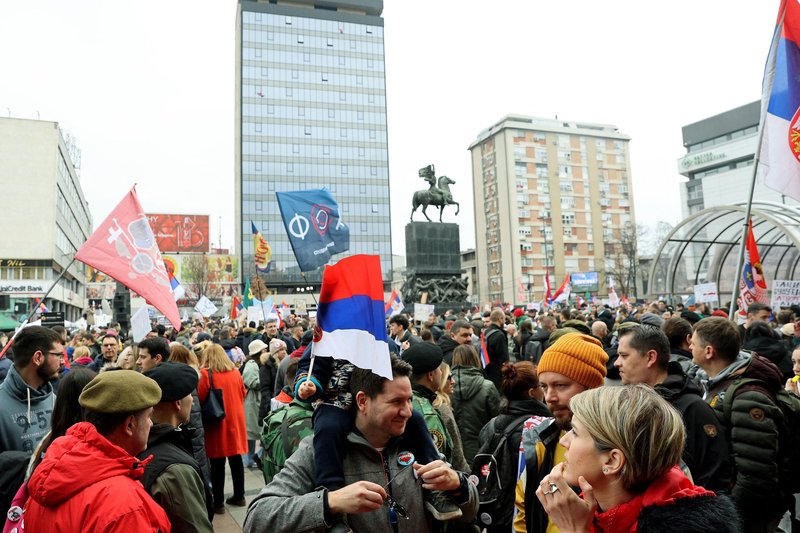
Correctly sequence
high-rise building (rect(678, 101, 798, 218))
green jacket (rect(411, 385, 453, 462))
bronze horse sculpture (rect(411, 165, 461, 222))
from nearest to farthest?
green jacket (rect(411, 385, 453, 462)) < bronze horse sculpture (rect(411, 165, 461, 222)) < high-rise building (rect(678, 101, 798, 218))

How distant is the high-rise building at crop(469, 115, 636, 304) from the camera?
7962 centimetres

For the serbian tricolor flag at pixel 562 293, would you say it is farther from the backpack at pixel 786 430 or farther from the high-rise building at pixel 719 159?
the high-rise building at pixel 719 159

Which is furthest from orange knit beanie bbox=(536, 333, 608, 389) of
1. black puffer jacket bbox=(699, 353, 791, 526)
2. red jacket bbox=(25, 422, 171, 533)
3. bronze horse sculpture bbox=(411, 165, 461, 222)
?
bronze horse sculpture bbox=(411, 165, 461, 222)

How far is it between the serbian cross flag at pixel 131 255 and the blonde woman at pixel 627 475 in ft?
16.9

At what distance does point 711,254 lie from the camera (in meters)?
23.3

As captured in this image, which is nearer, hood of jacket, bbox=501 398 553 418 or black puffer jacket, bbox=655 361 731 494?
black puffer jacket, bbox=655 361 731 494

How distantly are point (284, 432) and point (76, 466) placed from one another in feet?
4.04

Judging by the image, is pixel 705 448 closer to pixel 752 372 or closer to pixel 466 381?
pixel 752 372

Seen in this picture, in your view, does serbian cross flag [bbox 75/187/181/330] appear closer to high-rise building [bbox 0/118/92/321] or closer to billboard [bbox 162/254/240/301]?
high-rise building [bbox 0/118/92/321]

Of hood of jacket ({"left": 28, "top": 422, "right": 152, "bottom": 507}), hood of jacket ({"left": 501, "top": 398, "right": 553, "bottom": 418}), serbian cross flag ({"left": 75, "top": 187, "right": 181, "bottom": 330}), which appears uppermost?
serbian cross flag ({"left": 75, "top": 187, "right": 181, "bottom": 330})

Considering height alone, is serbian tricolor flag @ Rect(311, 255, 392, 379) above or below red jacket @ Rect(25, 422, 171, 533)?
above

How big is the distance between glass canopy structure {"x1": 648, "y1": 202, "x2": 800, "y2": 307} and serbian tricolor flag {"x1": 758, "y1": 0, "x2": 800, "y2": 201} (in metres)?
15.6

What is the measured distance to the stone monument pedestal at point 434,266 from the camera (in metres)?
25.5

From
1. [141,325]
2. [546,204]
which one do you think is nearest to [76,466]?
[141,325]
